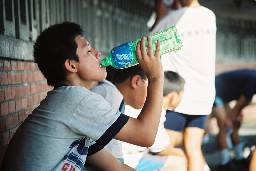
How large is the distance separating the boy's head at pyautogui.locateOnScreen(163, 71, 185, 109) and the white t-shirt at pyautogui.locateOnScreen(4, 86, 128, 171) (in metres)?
0.91

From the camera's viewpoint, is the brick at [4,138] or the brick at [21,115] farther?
the brick at [21,115]

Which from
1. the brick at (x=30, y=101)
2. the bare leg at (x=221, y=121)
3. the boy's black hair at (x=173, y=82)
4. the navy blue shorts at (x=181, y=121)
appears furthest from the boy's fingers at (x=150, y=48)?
the bare leg at (x=221, y=121)

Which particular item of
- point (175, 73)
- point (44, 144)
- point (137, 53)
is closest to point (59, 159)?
point (44, 144)

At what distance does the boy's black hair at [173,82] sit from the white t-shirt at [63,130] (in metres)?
Result: 0.89

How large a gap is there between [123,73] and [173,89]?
0.41 meters

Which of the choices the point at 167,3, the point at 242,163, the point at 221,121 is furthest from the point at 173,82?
the point at 221,121

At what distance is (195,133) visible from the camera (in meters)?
2.38

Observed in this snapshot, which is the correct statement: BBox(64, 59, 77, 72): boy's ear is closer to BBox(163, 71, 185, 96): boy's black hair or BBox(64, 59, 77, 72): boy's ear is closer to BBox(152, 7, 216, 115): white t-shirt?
BBox(152, 7, 216, 115): white t-shirt

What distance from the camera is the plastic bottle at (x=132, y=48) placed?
5.52ft

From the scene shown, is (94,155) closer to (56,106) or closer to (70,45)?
(56,106)

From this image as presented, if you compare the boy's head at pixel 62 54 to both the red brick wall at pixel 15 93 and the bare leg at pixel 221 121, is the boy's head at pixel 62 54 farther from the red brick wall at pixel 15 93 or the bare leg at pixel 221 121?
the bare leg at pixel 221 121

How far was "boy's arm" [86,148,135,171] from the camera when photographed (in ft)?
5.57

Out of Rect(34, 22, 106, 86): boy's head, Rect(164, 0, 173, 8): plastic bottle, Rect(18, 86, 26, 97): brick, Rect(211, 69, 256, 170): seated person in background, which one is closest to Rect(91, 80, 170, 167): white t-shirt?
Rect(34, 22, 106, 86): boy's head

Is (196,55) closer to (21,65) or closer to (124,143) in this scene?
(124,143)
